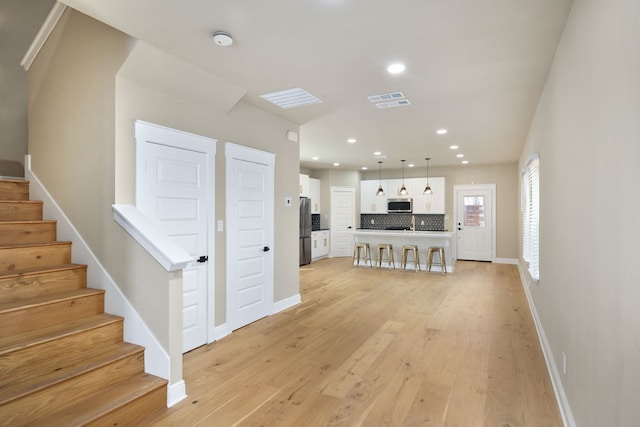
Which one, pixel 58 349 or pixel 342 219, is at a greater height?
pixel 342 219

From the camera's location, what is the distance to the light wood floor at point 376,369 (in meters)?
2.32

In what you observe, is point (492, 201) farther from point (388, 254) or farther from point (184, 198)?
point (184, 198)

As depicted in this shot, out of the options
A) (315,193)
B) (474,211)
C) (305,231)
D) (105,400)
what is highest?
(315,193)

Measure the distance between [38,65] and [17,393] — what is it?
3281mm

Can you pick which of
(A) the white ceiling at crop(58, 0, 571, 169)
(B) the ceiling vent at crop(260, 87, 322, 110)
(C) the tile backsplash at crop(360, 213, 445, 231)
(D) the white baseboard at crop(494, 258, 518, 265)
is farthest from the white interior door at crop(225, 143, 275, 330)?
(D) the white baseboard at crop(494, 258, 518, 265)

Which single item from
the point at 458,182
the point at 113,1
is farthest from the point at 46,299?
the point at 458,182

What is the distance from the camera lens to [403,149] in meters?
7.24

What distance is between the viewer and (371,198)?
10.9 metres

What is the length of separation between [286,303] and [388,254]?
162 inches

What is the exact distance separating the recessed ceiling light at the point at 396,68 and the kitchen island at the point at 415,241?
16.5 feet

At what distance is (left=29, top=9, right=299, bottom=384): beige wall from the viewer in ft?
8.48

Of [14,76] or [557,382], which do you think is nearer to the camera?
[557,382]

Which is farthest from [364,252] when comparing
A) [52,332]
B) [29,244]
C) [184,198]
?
[52,332]

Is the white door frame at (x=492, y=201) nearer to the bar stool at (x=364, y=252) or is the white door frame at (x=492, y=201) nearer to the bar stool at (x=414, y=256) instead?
the bar stool at (x=414, y=256)
